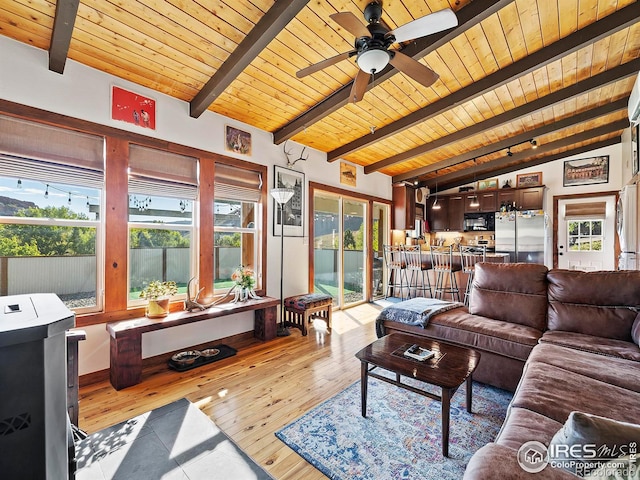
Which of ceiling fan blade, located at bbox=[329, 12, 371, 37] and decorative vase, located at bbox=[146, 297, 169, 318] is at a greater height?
ceiling fan blade, located at bbox=[329, 12, 371, 37]

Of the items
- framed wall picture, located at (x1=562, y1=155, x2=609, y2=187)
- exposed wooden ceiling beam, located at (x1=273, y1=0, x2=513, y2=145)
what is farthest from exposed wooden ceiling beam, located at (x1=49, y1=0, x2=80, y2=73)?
framed wall picture, located at (x1=562, y1=155, x2=609, y2=187)

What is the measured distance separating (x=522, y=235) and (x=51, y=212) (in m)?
7.94

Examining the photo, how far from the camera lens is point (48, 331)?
824mm

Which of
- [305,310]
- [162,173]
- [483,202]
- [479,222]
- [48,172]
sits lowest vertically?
[305,310]

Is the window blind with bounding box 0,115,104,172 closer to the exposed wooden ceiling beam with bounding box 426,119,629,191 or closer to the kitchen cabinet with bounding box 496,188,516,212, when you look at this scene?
the exposed wooden ceiling beam with bounding box 426,119,629,191

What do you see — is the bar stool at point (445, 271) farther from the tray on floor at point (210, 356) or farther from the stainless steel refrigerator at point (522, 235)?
the tray on floor at point (210, 356)

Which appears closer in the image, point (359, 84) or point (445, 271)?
point (359, 84)

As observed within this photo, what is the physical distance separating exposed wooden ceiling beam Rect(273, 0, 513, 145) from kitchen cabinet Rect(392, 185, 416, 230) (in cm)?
361

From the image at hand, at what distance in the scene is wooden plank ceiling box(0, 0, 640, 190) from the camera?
2.15 metres

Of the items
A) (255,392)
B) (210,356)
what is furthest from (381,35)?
(210,356)

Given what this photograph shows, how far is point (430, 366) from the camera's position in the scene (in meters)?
1.98

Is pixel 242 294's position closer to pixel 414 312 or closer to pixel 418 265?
pixel 414 312

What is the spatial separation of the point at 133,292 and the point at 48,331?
2.47 meters

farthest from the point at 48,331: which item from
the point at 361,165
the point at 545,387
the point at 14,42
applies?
the point at 361,165
